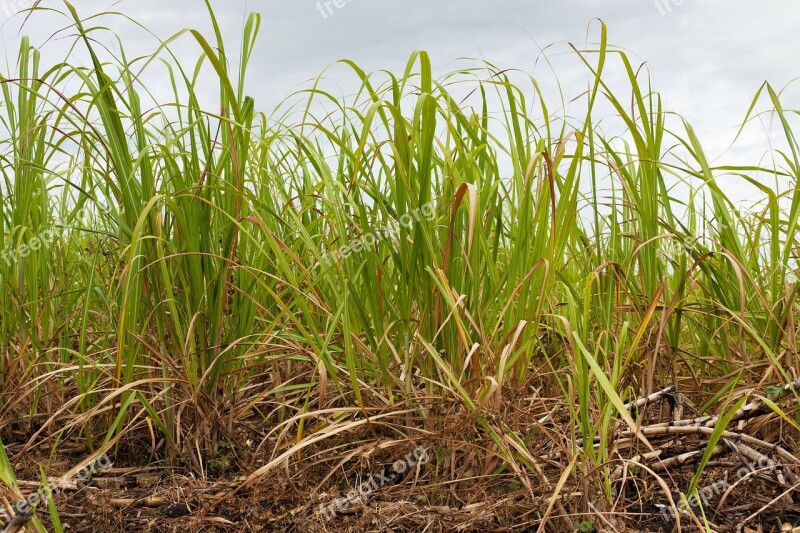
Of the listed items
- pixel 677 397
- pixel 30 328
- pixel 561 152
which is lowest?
pixel 677 397

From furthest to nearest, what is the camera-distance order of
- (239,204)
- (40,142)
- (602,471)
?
(40,142), (239,204), (602,471)

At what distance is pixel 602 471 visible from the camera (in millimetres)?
1356

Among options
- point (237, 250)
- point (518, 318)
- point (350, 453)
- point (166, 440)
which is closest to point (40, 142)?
point (237, 250)

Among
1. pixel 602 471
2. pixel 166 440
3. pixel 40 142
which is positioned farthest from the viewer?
pixel 40 142

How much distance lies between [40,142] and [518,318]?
52.7 inches

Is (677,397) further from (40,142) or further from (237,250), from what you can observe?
(40,142)

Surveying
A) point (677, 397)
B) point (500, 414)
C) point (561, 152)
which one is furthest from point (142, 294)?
point (677, 397)

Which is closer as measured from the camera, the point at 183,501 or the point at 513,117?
the point at 183,501

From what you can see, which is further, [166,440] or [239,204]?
[166,440]

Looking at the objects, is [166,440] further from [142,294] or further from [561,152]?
[561,152]

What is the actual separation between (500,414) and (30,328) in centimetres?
131

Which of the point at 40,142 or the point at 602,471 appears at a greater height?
the point at 40,142

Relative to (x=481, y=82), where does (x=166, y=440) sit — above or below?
below

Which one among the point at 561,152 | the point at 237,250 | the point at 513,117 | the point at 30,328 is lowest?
the point at 30,328
